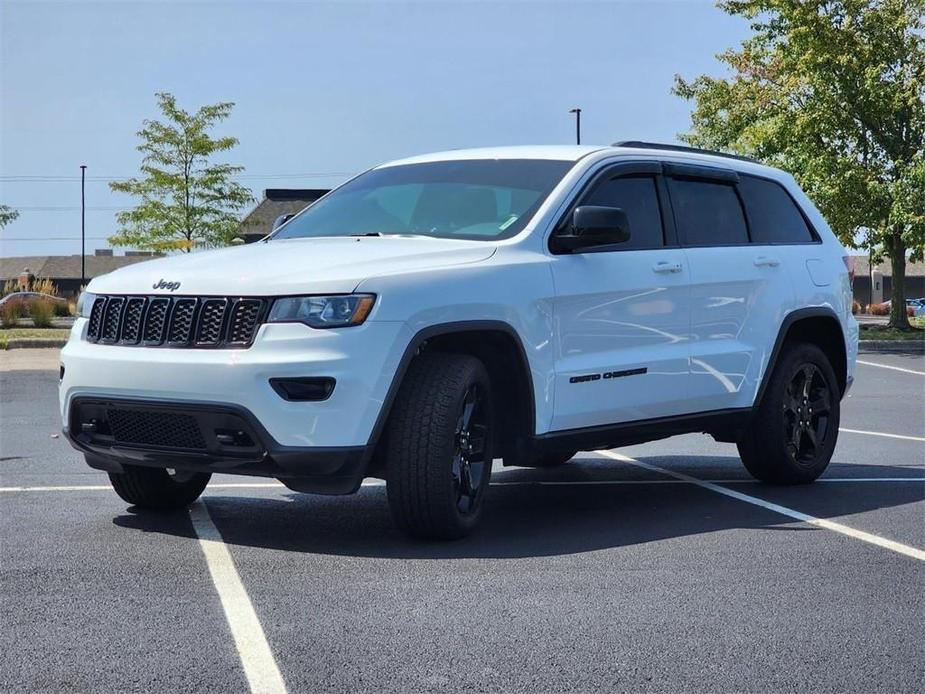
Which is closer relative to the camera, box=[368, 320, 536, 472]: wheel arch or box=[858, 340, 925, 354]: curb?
box=[368, 320, 536, 472]: wheel arch

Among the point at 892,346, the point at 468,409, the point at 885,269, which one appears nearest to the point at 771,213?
the point at 468,409

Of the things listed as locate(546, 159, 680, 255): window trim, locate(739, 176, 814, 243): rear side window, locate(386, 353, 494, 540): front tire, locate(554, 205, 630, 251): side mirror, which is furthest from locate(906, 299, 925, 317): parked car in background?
locate(386, 353, 494, 540): front tire

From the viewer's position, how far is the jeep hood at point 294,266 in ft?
19.5

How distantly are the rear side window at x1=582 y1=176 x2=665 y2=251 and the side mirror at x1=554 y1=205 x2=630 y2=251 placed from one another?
0.42 meters

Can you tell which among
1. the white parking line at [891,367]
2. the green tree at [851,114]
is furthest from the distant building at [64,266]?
the white parking line at [891,367]

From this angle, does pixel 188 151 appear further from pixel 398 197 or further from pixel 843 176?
pixel 398 197

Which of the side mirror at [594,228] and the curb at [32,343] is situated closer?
the side mirror at [594,228]

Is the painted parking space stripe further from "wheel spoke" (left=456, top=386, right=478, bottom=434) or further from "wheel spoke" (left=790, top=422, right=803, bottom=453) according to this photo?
"wheel spoke" (left=456, top=386, right=478, bottom=434)

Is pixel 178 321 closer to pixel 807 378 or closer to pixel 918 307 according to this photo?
pixel 807 378

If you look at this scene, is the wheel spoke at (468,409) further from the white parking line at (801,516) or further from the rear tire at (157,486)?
the white parking line at (801,516)

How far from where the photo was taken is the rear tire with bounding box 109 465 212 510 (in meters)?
7.07

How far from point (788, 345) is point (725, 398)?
2.91 ft

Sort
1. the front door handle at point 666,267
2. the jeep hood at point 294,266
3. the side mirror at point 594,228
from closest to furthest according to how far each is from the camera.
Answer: the jeep hood at point 294,266 < the side mirror at point 594,228 < the front door handle at point 666,267

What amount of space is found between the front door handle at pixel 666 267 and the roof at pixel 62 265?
98.5 metres
